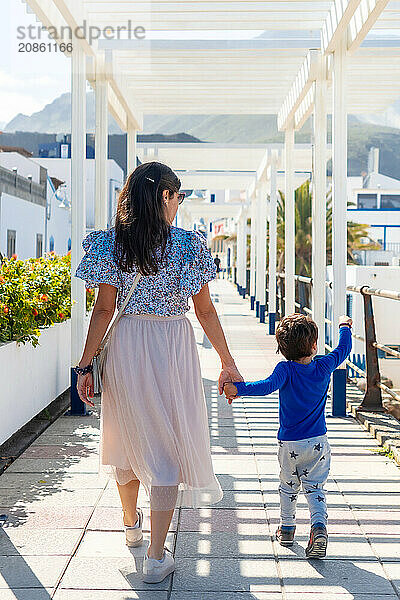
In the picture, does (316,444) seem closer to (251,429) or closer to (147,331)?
(147,331)

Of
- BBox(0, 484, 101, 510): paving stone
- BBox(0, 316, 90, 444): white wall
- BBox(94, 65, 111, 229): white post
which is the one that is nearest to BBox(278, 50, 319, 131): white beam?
BBox(94, 65, 111, 229): white post

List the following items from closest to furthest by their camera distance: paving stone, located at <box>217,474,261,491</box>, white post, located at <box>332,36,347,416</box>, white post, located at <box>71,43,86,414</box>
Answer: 1. paving stone, located at <box>217,474,261,491</box>
2. white post, located at <box>71,43,86,414</box>
3. white post, located at <box>332,36,347,416</box>

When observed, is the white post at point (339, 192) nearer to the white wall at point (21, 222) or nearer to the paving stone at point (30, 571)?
the paving stone at point (30, 571)

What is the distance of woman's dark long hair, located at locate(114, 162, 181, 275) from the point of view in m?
3.43

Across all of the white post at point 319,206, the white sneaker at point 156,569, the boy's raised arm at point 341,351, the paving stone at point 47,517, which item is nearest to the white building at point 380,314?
the white post at point 319,206

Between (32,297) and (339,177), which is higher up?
(339,177)

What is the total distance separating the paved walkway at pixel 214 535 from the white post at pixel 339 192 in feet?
2.98

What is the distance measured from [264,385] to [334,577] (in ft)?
2.52

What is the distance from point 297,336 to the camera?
371 centimetres

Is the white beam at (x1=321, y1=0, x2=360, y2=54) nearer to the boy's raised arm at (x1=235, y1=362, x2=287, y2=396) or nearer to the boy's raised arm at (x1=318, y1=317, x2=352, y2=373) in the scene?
the boy's raised arm at (x1=318, y1=317, x2=352, y2=373)

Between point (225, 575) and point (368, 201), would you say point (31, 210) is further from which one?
point (368, 201)

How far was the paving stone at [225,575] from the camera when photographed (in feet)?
10.9

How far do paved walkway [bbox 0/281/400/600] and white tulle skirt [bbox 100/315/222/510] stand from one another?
1.13 feet

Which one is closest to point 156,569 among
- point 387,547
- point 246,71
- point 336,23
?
point 387,547
